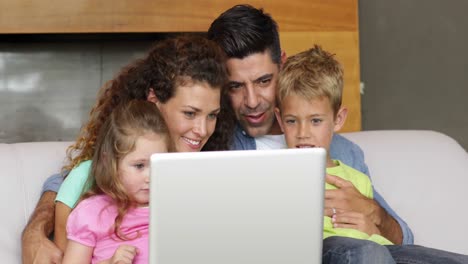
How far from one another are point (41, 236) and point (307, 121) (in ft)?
2.27

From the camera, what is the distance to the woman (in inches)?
76.8

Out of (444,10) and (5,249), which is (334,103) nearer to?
(5,249)

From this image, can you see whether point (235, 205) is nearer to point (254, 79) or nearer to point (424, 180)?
point (254, 79)

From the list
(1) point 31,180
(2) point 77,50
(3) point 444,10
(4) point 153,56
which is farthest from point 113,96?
(3) point 444,10

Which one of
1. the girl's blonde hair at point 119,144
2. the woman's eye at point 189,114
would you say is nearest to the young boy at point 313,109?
the woman's eye at point 189,114

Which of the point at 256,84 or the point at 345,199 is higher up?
the point at 256,84

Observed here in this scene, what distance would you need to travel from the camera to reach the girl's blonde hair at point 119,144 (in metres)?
1.79

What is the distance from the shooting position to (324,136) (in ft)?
6.79

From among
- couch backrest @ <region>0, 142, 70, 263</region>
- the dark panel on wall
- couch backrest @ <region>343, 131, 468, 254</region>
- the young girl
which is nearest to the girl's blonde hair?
the young girl

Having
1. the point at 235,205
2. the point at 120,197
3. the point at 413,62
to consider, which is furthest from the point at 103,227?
the point at 413,62

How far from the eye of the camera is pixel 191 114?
1998 mm

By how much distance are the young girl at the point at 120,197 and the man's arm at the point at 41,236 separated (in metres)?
0.10

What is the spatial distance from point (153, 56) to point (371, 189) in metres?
0.66

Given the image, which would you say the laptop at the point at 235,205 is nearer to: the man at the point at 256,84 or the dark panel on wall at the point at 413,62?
the man at the point at 256,84
